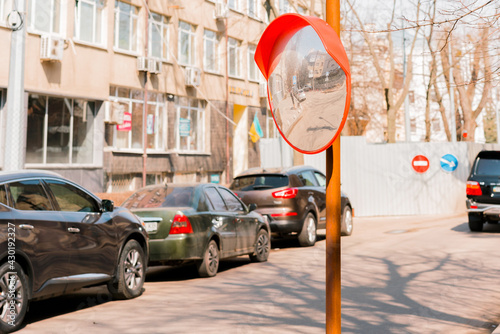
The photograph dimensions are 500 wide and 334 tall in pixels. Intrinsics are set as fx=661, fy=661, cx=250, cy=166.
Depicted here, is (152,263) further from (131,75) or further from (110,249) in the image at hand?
(131,75)

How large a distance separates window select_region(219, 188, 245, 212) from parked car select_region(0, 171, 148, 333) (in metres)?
2.84

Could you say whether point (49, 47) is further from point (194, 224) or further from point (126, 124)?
point (194, 224)

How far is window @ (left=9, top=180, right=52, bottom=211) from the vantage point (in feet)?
22.8

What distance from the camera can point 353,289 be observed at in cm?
922

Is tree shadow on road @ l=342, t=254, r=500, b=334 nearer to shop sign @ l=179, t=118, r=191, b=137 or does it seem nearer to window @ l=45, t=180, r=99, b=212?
window @ l=45, t=180, r=99, b=212

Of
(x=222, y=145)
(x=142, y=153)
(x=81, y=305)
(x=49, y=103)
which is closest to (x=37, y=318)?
(x=81, y=305)

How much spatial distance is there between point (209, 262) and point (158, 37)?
1849cm

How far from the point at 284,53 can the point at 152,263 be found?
7127 mm

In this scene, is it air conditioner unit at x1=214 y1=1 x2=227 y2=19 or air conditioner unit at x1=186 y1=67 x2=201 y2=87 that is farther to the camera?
air conditioner unit at x1=214 y1=1 x2=227 y2=19

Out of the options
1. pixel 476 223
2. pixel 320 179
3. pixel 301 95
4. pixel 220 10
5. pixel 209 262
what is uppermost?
pixel 220 10

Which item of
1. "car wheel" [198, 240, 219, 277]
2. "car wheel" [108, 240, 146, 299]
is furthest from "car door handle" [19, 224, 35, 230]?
"car wheel" [198, 240, 219, 277]

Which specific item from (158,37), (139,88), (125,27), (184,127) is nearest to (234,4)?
(158,37)

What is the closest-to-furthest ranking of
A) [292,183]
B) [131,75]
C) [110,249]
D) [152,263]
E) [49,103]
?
[110,249] < [152,263] < [292,183] < [49,103] < [131,75]

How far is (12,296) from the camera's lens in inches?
260
